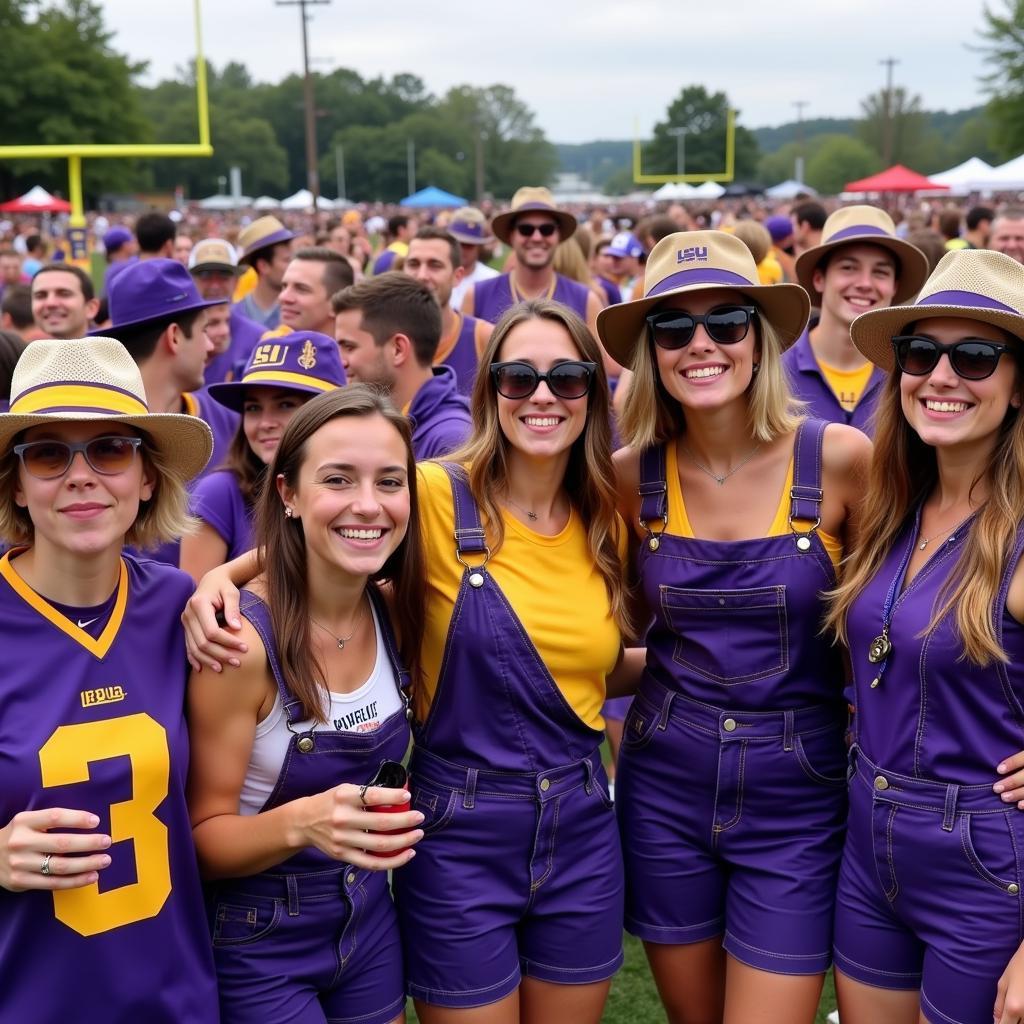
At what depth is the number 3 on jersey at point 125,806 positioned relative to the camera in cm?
246

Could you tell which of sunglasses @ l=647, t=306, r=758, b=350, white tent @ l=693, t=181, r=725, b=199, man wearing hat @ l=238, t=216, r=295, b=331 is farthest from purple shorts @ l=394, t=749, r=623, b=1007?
white tent @ l=693, t=181, r=725, b=199

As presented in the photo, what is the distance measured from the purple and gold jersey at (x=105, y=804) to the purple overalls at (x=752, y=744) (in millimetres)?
1267

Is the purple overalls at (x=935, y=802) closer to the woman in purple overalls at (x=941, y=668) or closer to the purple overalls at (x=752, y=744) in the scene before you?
the woman in purple overalls at (x=941, y=668)

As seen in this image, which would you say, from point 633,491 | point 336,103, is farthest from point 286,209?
point 633,491

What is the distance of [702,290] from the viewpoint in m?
3.31

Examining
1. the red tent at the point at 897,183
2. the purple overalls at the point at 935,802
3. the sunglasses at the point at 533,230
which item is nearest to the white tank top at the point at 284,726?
the purple overalls at the point at 935,802

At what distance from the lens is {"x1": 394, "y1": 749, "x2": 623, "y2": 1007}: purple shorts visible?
3.02 meters

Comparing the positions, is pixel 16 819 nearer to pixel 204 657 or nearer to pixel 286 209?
pixel 204 657

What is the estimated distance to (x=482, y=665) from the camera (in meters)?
3.06

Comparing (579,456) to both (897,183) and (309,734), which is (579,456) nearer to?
(309,734)

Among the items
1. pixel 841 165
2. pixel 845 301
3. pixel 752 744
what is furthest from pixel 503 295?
pixel 841 165

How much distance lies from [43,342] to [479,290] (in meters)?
5.73

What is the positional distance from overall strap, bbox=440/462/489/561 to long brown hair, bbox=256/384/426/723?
118mm

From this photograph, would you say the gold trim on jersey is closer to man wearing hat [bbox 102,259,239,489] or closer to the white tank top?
the white tank top
